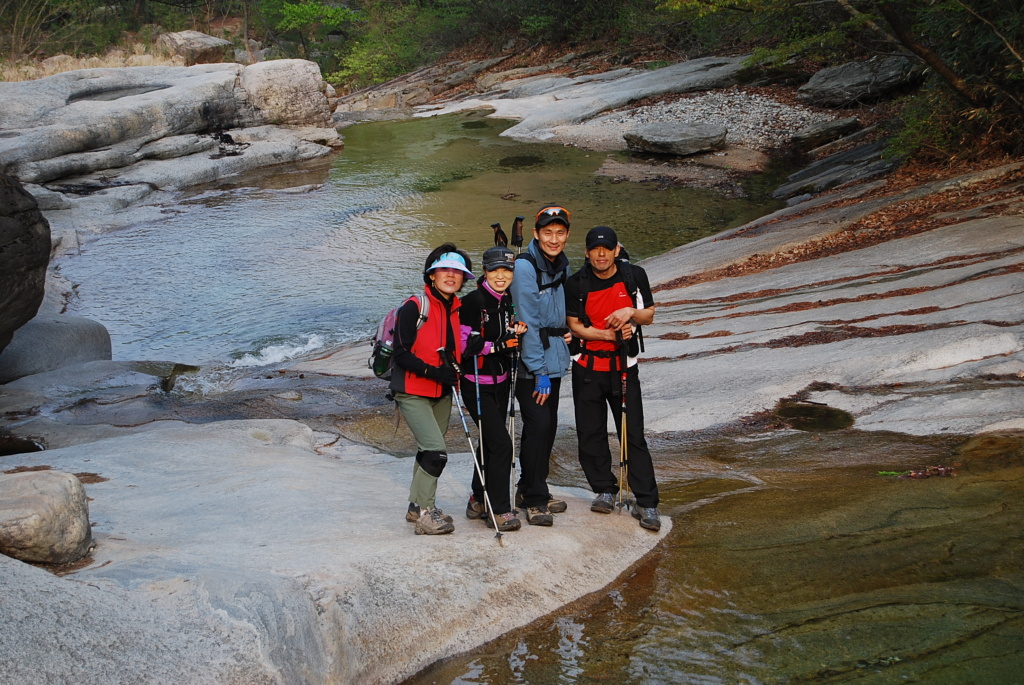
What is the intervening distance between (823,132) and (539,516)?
60.8ft

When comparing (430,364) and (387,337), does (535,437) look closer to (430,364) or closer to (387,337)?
(430,364)

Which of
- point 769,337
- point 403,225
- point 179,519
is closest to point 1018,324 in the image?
point 769,337

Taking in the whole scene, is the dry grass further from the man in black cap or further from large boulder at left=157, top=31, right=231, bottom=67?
the man in black cap

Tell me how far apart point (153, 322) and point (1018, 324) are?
11240 mm

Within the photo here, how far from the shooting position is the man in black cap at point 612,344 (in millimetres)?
5105

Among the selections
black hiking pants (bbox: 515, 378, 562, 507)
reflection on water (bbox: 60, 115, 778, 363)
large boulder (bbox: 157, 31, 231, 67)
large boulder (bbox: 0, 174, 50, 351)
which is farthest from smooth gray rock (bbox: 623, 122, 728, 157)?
large boulder (bbox: 157, 31, 231, 67)

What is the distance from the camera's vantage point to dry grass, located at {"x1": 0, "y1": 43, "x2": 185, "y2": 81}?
88.7 feet

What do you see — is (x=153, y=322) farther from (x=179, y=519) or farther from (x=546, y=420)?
(x=546, y=420)

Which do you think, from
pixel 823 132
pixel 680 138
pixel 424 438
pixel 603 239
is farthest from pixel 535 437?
pixel 823 132

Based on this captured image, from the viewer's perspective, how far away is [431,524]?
493cm

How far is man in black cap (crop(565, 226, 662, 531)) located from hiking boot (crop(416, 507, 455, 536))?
103 centimetres

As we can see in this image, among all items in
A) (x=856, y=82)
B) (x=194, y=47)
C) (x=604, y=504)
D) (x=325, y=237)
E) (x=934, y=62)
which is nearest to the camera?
(x=604, y=504)

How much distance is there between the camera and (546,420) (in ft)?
17.1

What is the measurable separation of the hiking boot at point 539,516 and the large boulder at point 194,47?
36.5 meters
